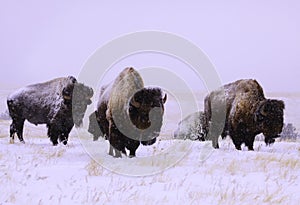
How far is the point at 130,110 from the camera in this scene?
9.88m

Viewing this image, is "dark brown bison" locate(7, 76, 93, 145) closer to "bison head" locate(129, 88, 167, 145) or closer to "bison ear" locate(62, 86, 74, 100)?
"bison ear" locate(62, 86, 74, 100)

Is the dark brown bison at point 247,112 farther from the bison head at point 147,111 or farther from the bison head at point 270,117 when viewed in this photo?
the bison head at point 147,111

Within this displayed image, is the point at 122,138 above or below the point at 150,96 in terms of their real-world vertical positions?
below

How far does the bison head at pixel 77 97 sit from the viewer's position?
14.6 metres

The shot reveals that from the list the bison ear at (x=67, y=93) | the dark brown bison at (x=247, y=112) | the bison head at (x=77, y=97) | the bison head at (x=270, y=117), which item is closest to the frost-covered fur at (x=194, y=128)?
the dark brown bison at (x=247, y=112)

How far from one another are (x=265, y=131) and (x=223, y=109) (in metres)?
2.19

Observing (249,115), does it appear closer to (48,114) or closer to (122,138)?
(122,138)

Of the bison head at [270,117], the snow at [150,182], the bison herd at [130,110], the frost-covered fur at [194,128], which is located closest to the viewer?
the snow at [150,182]

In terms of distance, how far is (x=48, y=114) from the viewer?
595 inches

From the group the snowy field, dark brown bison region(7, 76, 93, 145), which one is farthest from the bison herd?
the snowy field

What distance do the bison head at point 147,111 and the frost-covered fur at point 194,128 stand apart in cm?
908

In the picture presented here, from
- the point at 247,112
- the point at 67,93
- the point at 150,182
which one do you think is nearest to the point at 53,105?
the point at 67,93

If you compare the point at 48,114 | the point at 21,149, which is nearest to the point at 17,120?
the point at 48,114

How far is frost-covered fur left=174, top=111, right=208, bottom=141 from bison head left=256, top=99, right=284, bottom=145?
Answer: 535cm
